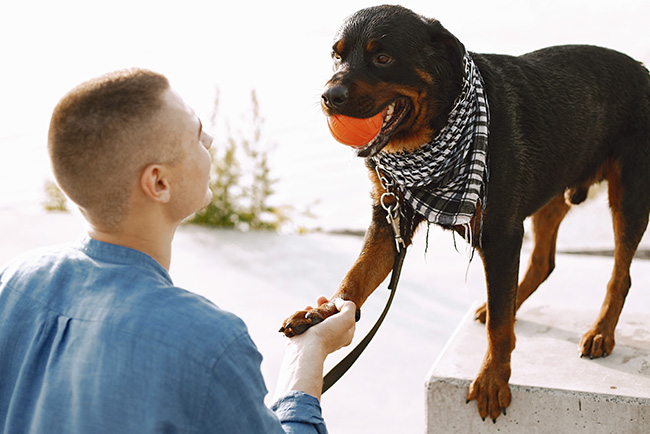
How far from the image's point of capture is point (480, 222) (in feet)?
6.70

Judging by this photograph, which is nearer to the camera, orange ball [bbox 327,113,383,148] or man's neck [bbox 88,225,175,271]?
man's neck [bbox 88,225,175,271]

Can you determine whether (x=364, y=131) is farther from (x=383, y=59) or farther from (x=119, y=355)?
(x=119, y=355)

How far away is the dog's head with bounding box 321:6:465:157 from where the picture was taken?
1830mm

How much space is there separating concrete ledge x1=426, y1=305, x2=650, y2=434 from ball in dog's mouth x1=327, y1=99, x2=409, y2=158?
907mm

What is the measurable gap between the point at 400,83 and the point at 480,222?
0.49m

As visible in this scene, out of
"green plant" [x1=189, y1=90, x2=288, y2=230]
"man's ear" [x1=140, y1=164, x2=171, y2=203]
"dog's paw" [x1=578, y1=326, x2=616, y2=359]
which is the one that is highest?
"man's ear" [x1=140, y1=164, x2=171, y2=203]

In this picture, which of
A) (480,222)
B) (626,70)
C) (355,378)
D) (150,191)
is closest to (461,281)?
(355,378)

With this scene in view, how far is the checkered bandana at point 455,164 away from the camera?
1934 mm

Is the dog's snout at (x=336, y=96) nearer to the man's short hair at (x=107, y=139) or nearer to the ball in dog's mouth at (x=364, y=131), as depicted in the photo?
the ball in dog's mouth at (x=364, y=131)

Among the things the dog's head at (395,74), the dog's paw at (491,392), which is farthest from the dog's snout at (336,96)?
the dog's paw at (491,392)

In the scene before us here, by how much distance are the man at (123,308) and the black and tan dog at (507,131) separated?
1.88 ft

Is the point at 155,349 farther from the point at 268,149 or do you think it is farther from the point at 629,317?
the point at 268,149

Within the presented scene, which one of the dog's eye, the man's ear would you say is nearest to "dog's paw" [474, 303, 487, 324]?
the dog's eye

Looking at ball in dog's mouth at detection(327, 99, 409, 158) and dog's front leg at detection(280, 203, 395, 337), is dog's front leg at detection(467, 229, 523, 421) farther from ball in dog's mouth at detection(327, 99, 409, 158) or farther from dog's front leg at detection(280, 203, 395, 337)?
ball in dog's mouth at detection(327, 99, 409, 158)
